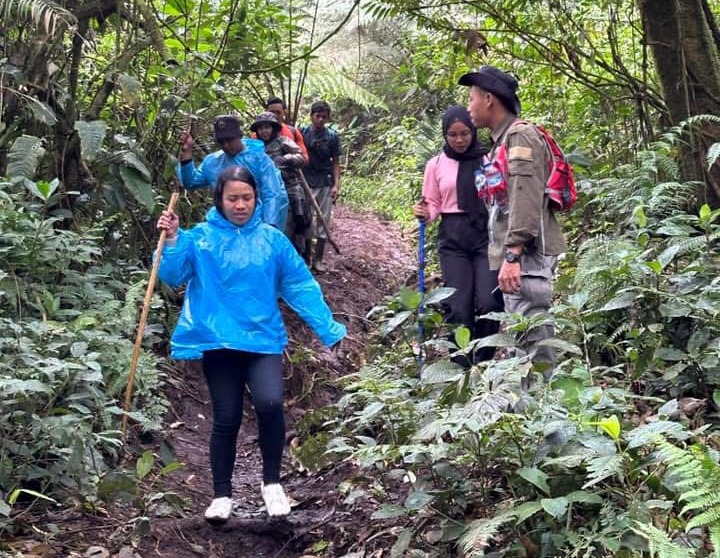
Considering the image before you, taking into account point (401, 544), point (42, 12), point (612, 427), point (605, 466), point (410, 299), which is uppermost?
point (42, 12)

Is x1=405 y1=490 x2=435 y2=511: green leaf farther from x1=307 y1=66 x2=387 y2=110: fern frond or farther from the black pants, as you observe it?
x1=307 y1=66 x2=387 y2=110: fern frond

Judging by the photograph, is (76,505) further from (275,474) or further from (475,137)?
(475,137)

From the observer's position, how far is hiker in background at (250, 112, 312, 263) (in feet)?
29.1

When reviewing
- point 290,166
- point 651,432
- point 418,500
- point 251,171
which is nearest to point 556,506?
point 651,432

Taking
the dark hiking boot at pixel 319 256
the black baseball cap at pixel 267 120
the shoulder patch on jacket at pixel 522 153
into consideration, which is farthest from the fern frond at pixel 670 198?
the dark hiking boot at pixel 319 256

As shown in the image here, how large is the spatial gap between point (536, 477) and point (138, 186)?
4.06m

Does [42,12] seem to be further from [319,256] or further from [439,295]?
[319,256]

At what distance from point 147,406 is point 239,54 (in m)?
4.38

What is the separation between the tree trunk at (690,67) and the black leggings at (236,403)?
3503 mm

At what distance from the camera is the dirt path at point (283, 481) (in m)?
4.13

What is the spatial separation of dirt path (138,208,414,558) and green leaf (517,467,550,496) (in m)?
1.25

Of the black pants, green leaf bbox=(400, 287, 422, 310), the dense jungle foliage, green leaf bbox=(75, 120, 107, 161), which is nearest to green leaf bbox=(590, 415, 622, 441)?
the dense jungle foliage

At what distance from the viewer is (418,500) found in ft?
10.8

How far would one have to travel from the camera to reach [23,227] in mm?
5016
